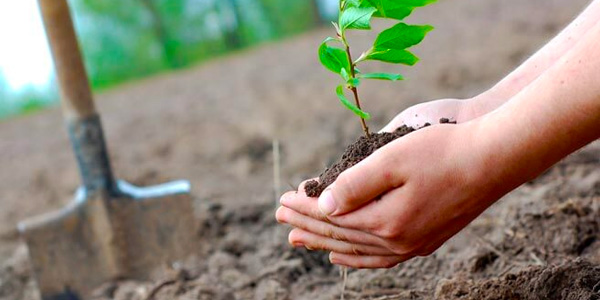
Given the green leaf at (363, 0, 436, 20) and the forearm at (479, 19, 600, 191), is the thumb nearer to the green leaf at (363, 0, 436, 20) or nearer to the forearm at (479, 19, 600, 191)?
the forearm at (479, 19, 600, 191)

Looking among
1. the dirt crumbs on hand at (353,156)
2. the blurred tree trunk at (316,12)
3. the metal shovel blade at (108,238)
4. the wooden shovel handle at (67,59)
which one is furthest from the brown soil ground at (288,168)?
the wooden shovel handle at (67,59)

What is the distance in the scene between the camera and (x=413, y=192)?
110cm

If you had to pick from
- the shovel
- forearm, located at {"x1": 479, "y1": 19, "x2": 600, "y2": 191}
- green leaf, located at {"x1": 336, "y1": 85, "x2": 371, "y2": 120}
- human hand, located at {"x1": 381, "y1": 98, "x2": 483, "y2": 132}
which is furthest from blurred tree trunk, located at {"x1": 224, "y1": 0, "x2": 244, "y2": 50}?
forearm, located at {"x1": 479, "y1": 19, "x2": 600, "y2": 191}

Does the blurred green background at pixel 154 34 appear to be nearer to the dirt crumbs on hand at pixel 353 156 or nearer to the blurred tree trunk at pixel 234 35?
the blurred tree trunk at pixel 234 35

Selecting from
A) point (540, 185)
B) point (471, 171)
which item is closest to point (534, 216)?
point (540, 185)

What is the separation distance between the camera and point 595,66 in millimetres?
1021

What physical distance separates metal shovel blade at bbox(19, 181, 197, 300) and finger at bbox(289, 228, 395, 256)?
1.25 m

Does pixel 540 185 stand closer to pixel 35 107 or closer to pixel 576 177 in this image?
pixel 576 177

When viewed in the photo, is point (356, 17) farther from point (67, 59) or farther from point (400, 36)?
point (67, 59)

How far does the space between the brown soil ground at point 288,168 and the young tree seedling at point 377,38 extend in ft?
1.35

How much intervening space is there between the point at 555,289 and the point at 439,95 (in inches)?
96.4

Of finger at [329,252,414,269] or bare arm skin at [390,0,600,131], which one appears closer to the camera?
finger at [329,252,414,269]

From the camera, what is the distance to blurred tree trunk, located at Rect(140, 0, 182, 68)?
5.58 metres

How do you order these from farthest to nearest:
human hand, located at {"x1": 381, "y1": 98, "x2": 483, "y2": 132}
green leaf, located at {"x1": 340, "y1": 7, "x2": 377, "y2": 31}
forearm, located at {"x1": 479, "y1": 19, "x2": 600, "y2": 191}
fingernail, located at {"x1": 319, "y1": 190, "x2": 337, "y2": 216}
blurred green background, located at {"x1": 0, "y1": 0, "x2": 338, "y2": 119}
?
blurred green background, located at {"x1": 0, "y1": 0, "x2": 338, "y2": 119} < human hand, located at {"x1": 381, "y1": 98, "x2": 483, "y2": 132} < green leaf, located at {"x1": 340, "y1": 7, "x2": 377, "y2": 31} < fingernail, located at {"x1": 319, "y1": 190, "x2": 337, "y2": 216} < forearm, located at {"x1": 479, "y1": 19, "x2": 600, "y2": 191}
